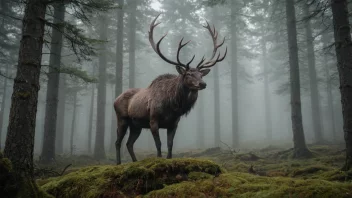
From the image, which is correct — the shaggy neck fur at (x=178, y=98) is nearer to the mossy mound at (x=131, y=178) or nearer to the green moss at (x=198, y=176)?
the mossy mound at (x=131, y=178)

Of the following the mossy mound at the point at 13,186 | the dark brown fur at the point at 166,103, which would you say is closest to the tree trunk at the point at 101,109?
the dark brown fur at the point at 166,103

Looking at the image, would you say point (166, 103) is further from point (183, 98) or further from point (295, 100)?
point (295, 100)

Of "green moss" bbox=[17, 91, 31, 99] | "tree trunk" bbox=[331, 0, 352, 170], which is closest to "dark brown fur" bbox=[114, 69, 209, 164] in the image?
"green moss" bbox=[17, 91, 31, 99]

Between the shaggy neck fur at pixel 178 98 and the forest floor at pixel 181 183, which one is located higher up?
the shaggy neck fur at pixel 178 98

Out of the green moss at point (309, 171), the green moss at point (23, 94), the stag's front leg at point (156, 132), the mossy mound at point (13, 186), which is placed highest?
the green moss at point (23, 94)

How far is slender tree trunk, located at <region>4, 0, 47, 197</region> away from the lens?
443cm

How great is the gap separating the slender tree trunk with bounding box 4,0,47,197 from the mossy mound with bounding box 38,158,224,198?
0.57 metres

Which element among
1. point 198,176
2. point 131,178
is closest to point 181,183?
point 198,176

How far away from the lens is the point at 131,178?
4.02 metres

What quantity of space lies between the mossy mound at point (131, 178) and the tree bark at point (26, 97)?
2.59 feet

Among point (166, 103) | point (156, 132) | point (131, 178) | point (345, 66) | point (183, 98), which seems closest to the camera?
point (131, 178)

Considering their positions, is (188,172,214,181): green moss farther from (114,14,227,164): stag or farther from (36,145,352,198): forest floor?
(114,14,227,164): stag

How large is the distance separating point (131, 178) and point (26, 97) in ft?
8.88

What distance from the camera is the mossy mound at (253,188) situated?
3.09m
